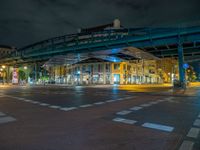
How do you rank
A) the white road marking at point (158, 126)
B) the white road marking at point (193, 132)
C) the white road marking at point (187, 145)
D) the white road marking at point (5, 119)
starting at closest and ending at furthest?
the white road marking at point (187, 145) < the white road marking at point (193, 132) < the white road marking at point (158, 126) < the white road marking at point (5, 119)

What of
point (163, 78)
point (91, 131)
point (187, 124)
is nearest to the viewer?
point (91, 131)

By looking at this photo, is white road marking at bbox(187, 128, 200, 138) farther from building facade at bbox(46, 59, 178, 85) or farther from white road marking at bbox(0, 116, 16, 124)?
building facade at bbox(46, 59, 178, 85)

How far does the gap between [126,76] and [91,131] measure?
58.9m

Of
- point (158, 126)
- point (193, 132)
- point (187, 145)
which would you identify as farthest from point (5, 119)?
point (193, 132)

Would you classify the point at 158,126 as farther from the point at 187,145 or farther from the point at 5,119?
the point at 5,119

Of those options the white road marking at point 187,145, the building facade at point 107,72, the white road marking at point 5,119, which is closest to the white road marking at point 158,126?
the white road marking at point 187,145

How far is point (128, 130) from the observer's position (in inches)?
217

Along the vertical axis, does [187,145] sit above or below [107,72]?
below

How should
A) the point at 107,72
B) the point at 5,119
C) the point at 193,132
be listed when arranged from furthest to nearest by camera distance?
the point at 107,72 < the point at 5,119 < the point at 193,132

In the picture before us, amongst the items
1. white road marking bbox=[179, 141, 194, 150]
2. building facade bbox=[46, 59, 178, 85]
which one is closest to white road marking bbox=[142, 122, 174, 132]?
white road marking bbox=[179, 141, 194, 150]

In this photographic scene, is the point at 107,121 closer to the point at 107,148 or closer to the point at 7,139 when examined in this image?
the point at 107,148

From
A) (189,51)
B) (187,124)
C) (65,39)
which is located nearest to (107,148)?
(187,124)

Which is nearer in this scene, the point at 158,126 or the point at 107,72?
the point at 158,126

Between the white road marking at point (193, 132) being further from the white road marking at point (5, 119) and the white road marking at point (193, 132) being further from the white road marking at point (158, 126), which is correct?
the white road marking at point (5, 119)
